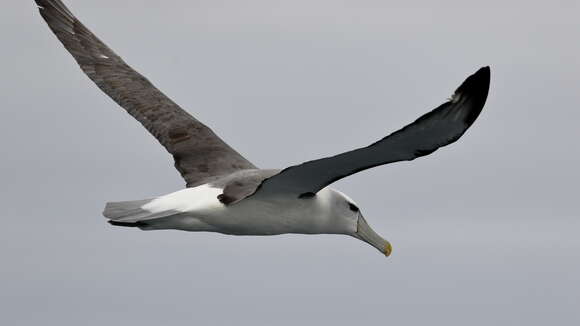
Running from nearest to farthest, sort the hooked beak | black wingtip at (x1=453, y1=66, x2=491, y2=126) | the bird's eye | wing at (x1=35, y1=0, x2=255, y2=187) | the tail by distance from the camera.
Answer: black wingtip at (x1=453, y1=66, x2=491, y2=126)
the tail
the bird's eye
the hooked beak
wing at (x1=35, y1=0, x2=255, y2=187)

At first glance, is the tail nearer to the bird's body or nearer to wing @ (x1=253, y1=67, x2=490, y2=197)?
the bird's body

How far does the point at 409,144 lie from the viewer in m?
11.9

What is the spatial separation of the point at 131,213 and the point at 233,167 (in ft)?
7.46

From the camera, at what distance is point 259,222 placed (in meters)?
14.1

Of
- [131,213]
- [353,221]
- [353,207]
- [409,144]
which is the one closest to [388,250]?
[353,221]

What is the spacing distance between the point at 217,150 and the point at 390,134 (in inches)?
219

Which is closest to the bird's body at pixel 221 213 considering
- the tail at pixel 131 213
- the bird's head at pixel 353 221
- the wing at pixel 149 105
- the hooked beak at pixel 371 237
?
the tail at pixel 131 213

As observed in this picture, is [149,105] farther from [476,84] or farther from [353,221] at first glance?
[476,84]

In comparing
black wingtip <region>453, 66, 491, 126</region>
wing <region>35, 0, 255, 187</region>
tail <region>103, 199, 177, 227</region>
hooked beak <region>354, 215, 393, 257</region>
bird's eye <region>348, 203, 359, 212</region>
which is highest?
wing <region>35, 0, 255, 187</region>

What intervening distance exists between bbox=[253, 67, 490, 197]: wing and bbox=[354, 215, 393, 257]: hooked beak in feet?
5.13

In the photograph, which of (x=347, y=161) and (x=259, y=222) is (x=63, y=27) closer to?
(x=259, y=222)

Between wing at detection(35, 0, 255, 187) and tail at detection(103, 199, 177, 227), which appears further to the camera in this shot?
wing at detection(35, 0, 255, 187)

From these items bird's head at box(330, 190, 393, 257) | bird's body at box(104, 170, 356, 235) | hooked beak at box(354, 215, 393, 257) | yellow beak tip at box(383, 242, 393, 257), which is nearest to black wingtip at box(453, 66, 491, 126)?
bird's body at box(104, 170, 356, 235)

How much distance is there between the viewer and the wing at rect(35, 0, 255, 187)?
16250 millimetres
